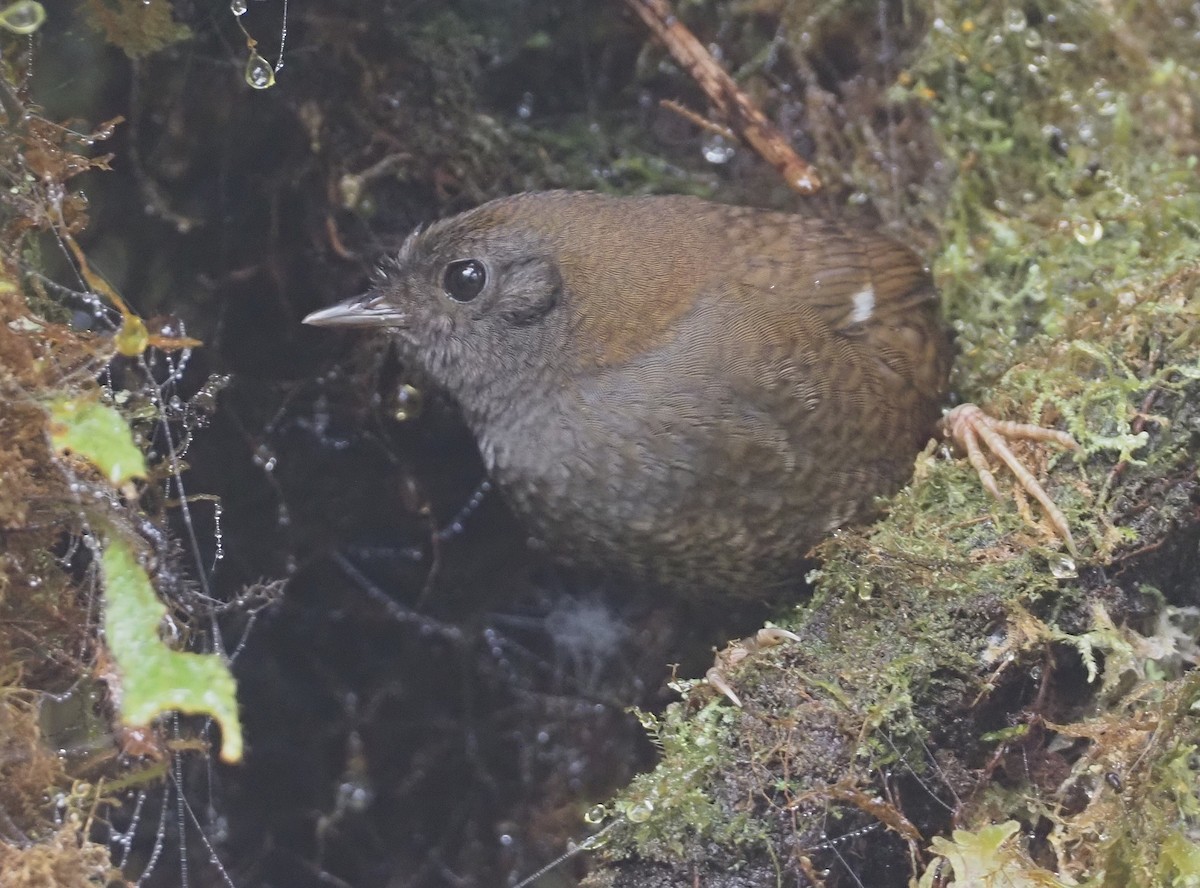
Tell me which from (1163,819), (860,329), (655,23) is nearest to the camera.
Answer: (1163,819)

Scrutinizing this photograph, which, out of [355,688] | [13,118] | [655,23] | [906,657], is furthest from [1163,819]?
[13,118]

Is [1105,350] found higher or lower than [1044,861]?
higher

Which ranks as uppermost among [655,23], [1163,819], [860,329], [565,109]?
[655,23]

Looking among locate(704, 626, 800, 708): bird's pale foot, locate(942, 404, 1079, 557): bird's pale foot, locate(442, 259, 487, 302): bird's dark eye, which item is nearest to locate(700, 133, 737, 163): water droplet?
locate(442, 259, 487, 302): bird's dark eye

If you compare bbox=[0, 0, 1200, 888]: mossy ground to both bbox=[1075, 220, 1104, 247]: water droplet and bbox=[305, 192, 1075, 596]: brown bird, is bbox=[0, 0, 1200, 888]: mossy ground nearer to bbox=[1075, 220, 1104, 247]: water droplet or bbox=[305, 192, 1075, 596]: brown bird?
bbox=[1075, 220, 1104, 247]: water droplet

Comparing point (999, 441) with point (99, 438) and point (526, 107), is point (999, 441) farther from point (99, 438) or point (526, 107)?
point (99, 438)

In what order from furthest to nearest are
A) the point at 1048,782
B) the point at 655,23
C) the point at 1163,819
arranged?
the point at 655,23, the point at 1048,782, the point at 1163,819

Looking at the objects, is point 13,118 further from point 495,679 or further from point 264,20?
point 495,679

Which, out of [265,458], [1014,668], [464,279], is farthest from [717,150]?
[1014,668]
